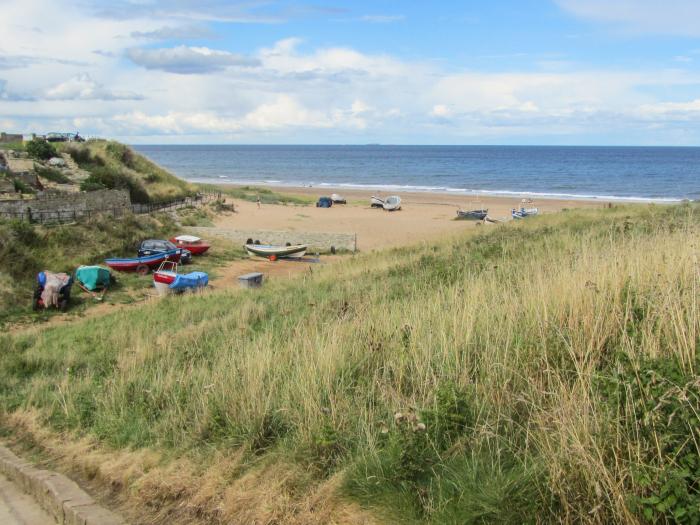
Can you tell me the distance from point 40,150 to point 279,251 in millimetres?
22361

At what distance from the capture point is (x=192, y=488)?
471cm

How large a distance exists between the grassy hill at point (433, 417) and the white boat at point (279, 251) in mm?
22457

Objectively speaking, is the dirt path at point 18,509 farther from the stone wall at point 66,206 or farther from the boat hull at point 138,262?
the stone wall at point 66,206

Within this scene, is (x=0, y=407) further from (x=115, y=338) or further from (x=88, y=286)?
(x=88, y=286)

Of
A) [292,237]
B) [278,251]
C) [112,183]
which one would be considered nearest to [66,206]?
[112,183]

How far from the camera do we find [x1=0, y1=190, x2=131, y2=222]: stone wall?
2798 cm

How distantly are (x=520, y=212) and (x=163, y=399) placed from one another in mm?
41736

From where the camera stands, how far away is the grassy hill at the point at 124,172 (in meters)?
41.2

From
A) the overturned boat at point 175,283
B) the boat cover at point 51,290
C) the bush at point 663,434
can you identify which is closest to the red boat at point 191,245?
the overturned boat at point 175,283

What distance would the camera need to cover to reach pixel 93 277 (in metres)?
22.3

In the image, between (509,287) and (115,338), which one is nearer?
(509,287)

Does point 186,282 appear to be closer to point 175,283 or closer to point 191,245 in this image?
point 175,283

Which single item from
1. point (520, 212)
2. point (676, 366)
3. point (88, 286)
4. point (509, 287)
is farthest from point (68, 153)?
point (676, 366)

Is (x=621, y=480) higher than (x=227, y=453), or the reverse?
(x=621, y=480)
